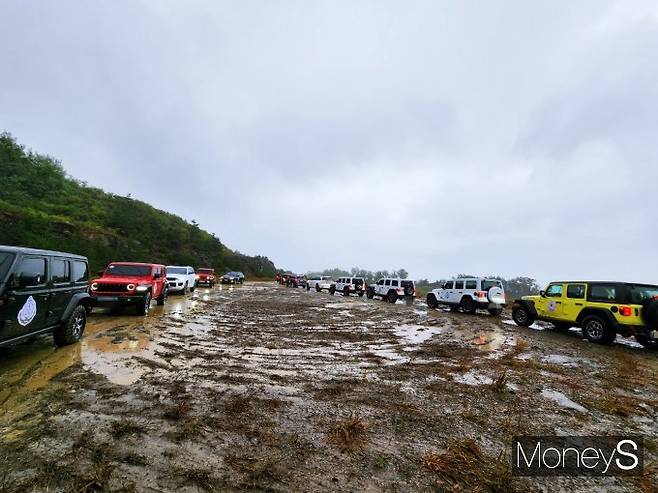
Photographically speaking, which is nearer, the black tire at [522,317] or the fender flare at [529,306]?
the fender flare at [529,306]

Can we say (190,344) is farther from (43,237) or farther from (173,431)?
(43,237)

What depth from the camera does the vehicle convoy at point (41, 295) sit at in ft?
15.7

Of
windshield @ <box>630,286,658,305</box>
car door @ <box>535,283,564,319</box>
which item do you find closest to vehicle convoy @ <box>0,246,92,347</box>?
windshield @ <box>630,286,658,305</box>

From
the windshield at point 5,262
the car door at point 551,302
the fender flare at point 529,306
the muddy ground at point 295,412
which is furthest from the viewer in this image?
the fender flare at point 529,306

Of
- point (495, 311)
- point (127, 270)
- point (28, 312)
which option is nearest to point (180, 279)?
point (127, 270)

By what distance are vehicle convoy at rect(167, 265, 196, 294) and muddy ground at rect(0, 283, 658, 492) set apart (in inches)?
475

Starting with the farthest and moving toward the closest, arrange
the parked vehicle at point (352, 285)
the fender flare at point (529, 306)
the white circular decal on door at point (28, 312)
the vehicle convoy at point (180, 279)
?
the parked vehicle at point (352, 285)
the vehicle convoy at point (180, 279)
the fender flare at point (529, 306)
the white circular decal on door at point (28, 312)

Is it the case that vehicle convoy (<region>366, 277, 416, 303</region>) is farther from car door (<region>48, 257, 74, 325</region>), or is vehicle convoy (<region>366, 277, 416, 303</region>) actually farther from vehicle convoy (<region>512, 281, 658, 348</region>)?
car door (<region>48, 257, 74, 325</region>)

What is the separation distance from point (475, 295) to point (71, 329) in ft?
51.0

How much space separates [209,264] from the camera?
4750 cm

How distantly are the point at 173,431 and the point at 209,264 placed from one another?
47.0 metres

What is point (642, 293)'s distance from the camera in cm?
892

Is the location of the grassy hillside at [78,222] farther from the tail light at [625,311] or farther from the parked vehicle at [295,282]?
the tail light at [625,311]

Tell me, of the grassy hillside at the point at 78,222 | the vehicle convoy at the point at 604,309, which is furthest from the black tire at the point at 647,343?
the grassy hillside at the point at 78,222
